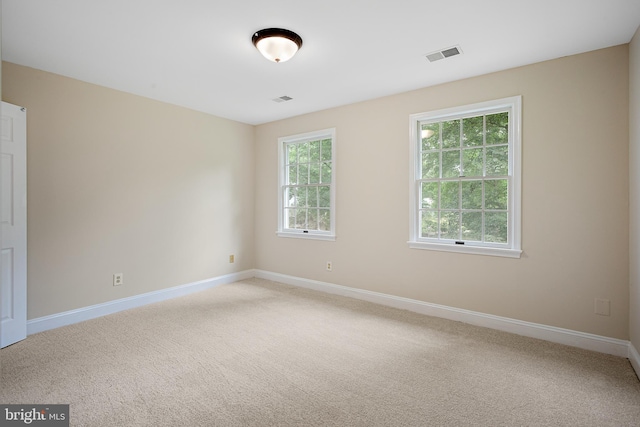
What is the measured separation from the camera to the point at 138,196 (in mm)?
3896

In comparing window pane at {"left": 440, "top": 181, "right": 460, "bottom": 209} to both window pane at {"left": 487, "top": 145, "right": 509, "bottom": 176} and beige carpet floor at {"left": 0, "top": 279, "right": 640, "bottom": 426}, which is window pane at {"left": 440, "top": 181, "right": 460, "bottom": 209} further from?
beige carpet floor at {"left": 0, "top": 279, "right": 640, "bottom": 426}

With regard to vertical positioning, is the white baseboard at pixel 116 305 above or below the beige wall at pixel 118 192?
below

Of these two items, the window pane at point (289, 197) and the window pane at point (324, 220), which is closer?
the window pane at point (324, 220)

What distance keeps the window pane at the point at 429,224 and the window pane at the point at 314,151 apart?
1.79 m

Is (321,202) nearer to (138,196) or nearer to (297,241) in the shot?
(297,241)

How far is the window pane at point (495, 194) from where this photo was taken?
321 centimetres

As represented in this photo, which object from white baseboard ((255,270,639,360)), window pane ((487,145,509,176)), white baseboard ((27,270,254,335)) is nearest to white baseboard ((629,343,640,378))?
white baseboard ((255,270,639,360))

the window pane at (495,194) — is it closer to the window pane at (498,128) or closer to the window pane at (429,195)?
the window pane at (498,128)

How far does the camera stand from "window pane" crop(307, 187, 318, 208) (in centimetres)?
474

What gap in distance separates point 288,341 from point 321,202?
2223 millimetres

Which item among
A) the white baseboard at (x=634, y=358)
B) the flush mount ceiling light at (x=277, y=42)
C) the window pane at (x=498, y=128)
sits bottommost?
the white baseboard at (x=634, y=358)

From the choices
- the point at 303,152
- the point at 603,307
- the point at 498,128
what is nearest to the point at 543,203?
the point at 498,128

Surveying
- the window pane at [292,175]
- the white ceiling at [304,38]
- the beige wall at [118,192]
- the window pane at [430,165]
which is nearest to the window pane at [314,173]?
the window pane at [292,175]

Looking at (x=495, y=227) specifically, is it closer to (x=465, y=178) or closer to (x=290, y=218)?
(x=465, y=178)
